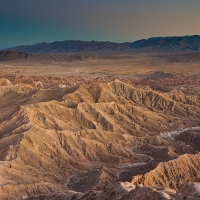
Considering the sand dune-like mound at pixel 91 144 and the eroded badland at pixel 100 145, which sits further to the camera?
the sand dune-like mound at pixel 91 144

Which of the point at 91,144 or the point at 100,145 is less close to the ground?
the point at 91,144

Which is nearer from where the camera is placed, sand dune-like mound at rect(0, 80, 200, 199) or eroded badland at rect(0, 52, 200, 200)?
eroded badland at rect(0, 52, 200, 200)

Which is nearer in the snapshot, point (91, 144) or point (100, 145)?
point (91, 144)

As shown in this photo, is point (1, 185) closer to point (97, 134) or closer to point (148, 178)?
point (148, 178)
